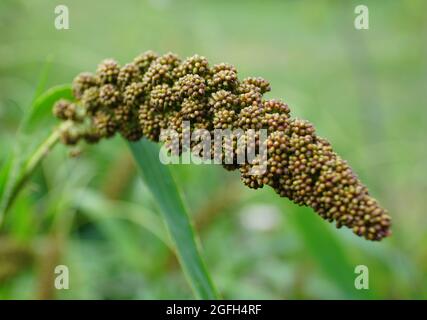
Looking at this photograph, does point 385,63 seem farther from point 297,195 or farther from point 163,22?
point 297,195

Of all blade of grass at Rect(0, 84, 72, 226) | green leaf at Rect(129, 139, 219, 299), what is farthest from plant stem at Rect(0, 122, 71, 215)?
green leaf at Rect(129, 139, 219, 299)

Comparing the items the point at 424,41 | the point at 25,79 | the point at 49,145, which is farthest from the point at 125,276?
the point at 25,79

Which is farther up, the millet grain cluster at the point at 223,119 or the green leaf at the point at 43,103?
the green leaf at the point at 43,103

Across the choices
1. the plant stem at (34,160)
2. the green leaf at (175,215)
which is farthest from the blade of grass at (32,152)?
the green leaf at (175,215)

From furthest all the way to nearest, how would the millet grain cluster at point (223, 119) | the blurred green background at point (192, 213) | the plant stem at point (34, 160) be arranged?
the blurred green background at point (192, 213)
the plant stem at point (34, 160)
the millet grain cluster at point (223, 119)

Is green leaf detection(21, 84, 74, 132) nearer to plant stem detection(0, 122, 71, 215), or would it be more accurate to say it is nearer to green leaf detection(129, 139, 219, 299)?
plant stem detection(0, 122, 71, 215)

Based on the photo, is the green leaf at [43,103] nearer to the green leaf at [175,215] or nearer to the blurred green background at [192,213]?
the blurred green background at [192,213]

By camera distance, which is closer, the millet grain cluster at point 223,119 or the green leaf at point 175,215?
the millet grain cluster at point 223,119
